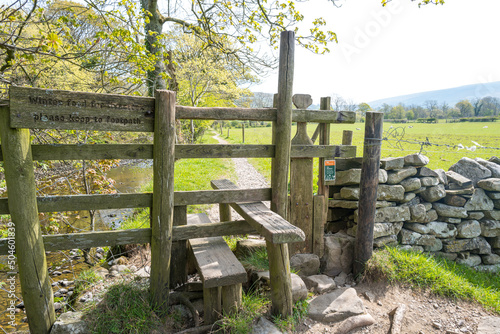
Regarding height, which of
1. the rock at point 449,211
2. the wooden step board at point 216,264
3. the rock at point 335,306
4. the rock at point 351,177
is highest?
the rock at point 351,177

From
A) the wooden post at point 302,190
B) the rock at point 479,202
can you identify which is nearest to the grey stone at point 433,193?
the rock at point 479,202

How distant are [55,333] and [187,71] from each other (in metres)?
16.6

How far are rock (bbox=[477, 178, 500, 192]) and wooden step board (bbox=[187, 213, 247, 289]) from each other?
19.3ft

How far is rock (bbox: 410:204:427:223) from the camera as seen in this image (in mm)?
5648

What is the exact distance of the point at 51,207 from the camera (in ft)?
9.60

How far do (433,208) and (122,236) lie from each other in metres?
5.80

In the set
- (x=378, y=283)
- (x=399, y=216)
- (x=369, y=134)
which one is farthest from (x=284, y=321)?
(x=399, y=216)

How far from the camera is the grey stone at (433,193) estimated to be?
5.82 metres

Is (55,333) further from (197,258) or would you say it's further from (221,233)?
(221,233)

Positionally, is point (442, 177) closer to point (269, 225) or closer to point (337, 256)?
point (337, 256)

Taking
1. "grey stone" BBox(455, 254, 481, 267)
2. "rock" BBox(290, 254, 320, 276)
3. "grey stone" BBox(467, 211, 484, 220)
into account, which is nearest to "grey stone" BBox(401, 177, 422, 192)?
"grey stone" BBox(467, 211, 484, 220)

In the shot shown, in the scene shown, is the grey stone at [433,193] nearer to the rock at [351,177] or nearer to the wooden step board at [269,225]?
the rock at [351,177]

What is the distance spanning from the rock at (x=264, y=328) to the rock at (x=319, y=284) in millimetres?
1172

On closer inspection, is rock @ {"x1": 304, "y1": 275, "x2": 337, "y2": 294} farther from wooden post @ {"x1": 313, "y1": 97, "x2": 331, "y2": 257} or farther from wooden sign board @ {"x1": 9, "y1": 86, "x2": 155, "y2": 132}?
wooden sign board @ {"x1": 9, "y1": 86, "x2": 155, "y2": 132}
